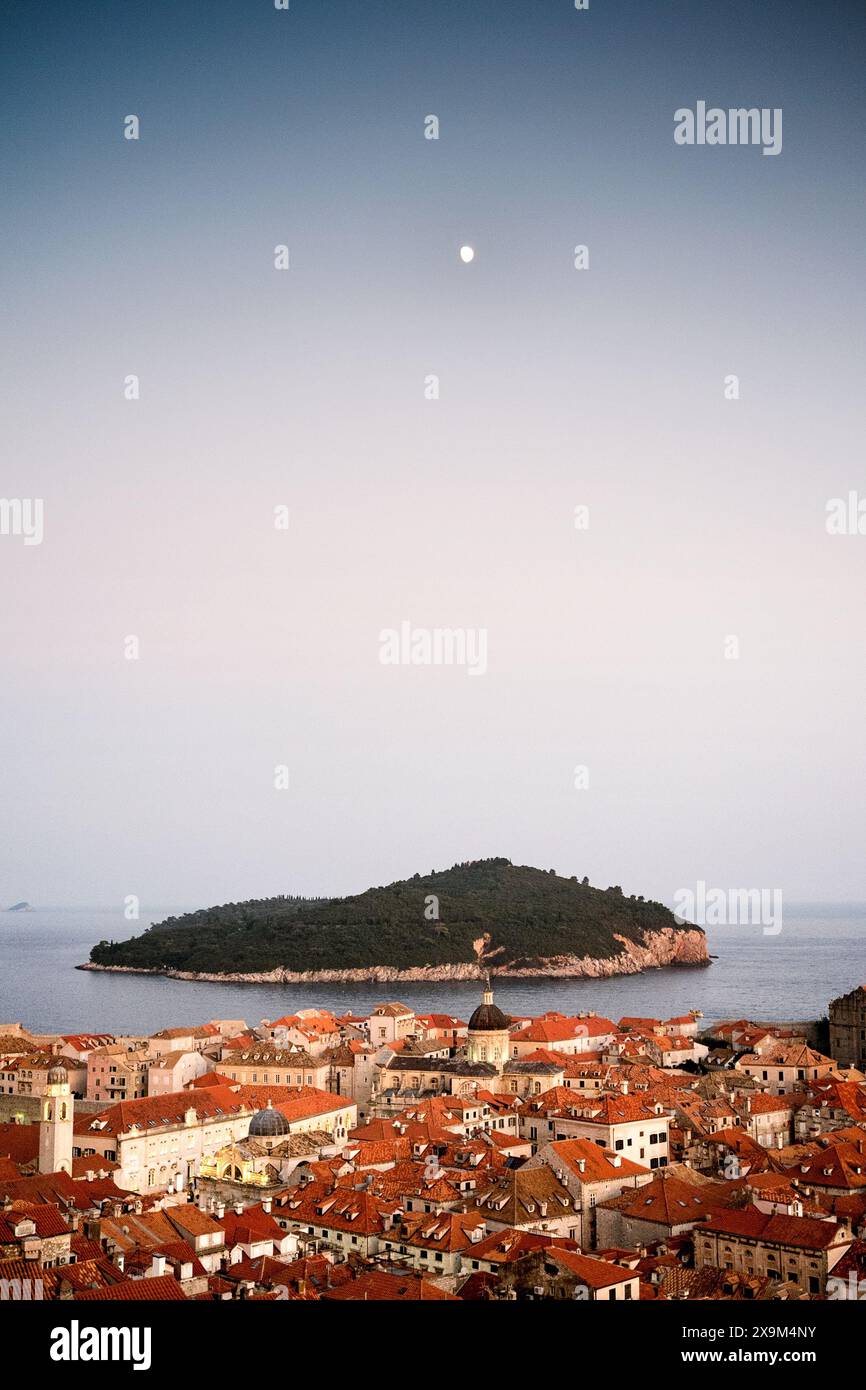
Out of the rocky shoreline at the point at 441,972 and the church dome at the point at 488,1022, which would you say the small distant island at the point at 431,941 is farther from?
the church dome at the point at 488,1022

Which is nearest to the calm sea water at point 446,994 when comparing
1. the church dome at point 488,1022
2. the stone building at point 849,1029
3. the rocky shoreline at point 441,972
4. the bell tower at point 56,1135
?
the rocky shoreline at point 441,972

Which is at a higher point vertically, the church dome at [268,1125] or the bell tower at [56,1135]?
the bell tower at [56,1135]

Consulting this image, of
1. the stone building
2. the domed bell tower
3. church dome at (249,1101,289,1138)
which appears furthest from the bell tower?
the stone building

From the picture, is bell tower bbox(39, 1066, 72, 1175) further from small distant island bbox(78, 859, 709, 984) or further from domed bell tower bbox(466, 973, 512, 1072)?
small distant island bbox(78, 859, 709, 984)

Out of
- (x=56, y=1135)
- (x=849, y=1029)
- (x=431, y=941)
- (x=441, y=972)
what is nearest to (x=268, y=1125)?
(x=56, y=1135)
